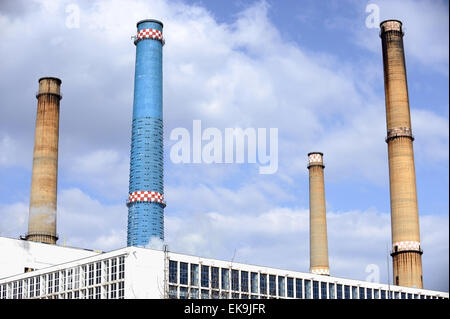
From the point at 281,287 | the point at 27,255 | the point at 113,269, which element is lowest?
the point at 281,287

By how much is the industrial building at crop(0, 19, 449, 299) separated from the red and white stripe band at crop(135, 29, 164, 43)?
0.13 metres

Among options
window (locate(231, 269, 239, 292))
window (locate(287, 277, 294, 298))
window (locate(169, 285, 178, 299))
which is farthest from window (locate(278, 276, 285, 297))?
window (locate(169, 285, 178, 299))

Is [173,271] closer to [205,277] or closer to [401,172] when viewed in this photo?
[205,277]

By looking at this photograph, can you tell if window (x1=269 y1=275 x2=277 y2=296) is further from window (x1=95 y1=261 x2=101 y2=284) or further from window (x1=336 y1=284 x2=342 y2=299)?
window (x1=95 y1=261 x2=101 y2=284)

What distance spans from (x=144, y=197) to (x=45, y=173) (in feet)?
41.5

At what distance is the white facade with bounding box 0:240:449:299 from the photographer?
55.1 meters

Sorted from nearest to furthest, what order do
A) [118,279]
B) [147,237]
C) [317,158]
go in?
[118,279]
[147,237]
[317,158]

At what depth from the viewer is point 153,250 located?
5569 cm

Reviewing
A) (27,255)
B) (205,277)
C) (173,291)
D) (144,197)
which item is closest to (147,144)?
(144,197)
